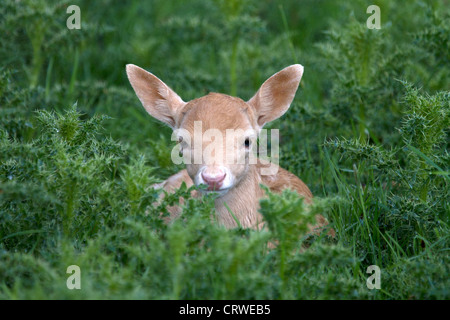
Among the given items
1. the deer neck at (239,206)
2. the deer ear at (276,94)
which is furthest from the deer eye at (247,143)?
the deer ear at (276,94)

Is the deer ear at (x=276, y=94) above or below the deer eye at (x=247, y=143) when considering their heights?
above

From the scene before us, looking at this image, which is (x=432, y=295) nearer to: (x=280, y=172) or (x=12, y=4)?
(x=280, y=172)

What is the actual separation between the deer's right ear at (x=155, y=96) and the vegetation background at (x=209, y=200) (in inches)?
17.3

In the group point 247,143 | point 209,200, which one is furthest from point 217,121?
point 209,200

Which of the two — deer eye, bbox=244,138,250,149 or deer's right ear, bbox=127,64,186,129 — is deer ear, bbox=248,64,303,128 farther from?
deer's right ear, bbox=127,64,186,129

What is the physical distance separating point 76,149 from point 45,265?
106 centimetres

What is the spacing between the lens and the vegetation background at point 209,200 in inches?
133

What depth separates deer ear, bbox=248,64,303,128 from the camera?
4762 mm

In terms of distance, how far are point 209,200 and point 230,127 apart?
669mm

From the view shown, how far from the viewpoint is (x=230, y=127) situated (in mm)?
4324

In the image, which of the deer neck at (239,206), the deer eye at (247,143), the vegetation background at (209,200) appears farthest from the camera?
the deer neck at (239,206)

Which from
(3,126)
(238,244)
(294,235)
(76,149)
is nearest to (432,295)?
(294,235)

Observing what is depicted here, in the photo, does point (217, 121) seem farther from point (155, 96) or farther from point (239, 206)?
point (155, 96)

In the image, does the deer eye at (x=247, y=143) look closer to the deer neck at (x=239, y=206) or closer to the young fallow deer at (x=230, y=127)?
the young fallow deer at (x=230, y=127)
